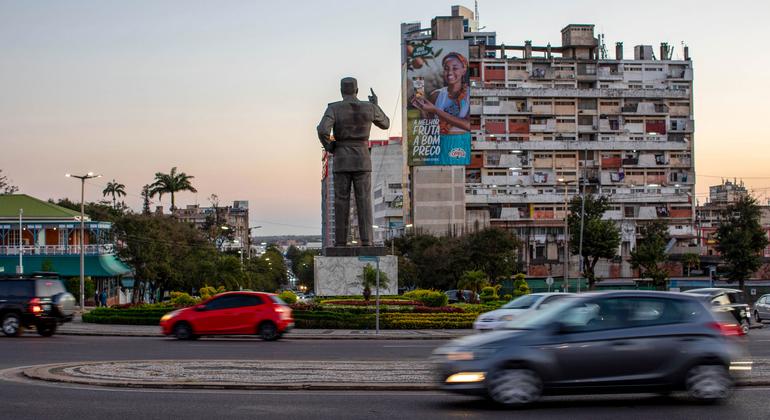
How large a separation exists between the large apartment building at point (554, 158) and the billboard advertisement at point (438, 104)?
578cm

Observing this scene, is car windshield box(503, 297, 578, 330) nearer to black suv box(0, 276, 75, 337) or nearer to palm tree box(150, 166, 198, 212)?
black suv box(0, 276, 75, 337)

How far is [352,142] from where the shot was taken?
45406 millimetres

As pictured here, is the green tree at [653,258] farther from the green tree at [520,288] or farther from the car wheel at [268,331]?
the car wheel at [268,331]

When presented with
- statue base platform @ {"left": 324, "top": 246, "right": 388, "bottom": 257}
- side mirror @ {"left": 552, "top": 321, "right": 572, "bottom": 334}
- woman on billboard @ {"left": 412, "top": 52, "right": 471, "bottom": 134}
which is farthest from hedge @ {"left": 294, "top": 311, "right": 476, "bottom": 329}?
woman on billboard @ {"left": 412, "top": 52, "right": 471, "bottom": 134}

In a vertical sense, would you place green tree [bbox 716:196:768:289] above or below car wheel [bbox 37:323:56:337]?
above

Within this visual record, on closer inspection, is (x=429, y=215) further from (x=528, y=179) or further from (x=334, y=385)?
(x=334, y=385)

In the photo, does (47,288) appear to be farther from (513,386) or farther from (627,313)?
(627,313)

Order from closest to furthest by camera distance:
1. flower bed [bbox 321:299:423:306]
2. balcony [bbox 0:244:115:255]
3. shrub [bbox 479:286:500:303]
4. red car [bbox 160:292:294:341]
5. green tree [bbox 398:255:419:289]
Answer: red car [bbox 160:292:294:341] → flower bed [bbox 321:299:423:306] → shrub [bbox 479:286:500:303] → balcony [bbox 0:244:115:255] → green tree [bbox 398:255:419:289]

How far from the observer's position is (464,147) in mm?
90750

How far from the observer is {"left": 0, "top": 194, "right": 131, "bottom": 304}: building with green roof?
73.8 meters

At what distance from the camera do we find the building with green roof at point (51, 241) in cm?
7375

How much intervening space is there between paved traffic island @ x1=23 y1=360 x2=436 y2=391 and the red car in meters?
9.20

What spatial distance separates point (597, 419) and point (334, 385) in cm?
463

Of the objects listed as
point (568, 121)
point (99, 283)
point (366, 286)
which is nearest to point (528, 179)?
point (568, 121)
